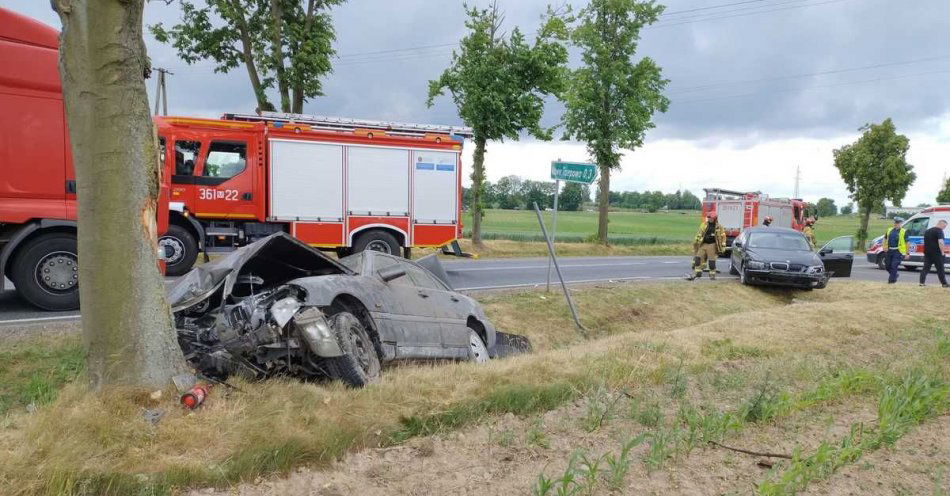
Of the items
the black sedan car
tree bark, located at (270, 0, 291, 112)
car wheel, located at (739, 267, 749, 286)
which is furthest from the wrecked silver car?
tree bark, located at (270, 0, 291, 112)

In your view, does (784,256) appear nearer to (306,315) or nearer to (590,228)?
(306,315)

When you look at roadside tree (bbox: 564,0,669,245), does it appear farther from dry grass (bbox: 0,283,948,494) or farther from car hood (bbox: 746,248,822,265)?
dry grass (bbox: 0,283,948,494)

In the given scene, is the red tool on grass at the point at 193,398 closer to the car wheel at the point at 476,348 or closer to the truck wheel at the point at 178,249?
the car wheel at the point at 476,348

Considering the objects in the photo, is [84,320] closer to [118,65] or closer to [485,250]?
[118,65]

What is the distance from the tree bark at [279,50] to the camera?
56.4 feet

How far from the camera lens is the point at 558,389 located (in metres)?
4.99

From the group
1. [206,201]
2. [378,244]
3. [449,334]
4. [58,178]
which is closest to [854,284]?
[378,244]

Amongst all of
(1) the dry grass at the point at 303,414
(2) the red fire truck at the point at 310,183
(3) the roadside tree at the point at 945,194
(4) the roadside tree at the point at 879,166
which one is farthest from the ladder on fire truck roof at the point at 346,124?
(3) the roadside tree at the point at 945,194

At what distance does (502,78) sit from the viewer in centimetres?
2147

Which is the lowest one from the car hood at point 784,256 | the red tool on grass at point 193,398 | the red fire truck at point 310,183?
the red tool on grass at point 193,398

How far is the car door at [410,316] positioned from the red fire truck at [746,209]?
23.6m

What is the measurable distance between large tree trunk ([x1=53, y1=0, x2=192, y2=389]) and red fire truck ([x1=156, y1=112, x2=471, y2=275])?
8.31 metres

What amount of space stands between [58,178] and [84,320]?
472cm

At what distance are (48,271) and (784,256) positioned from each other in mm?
13859
